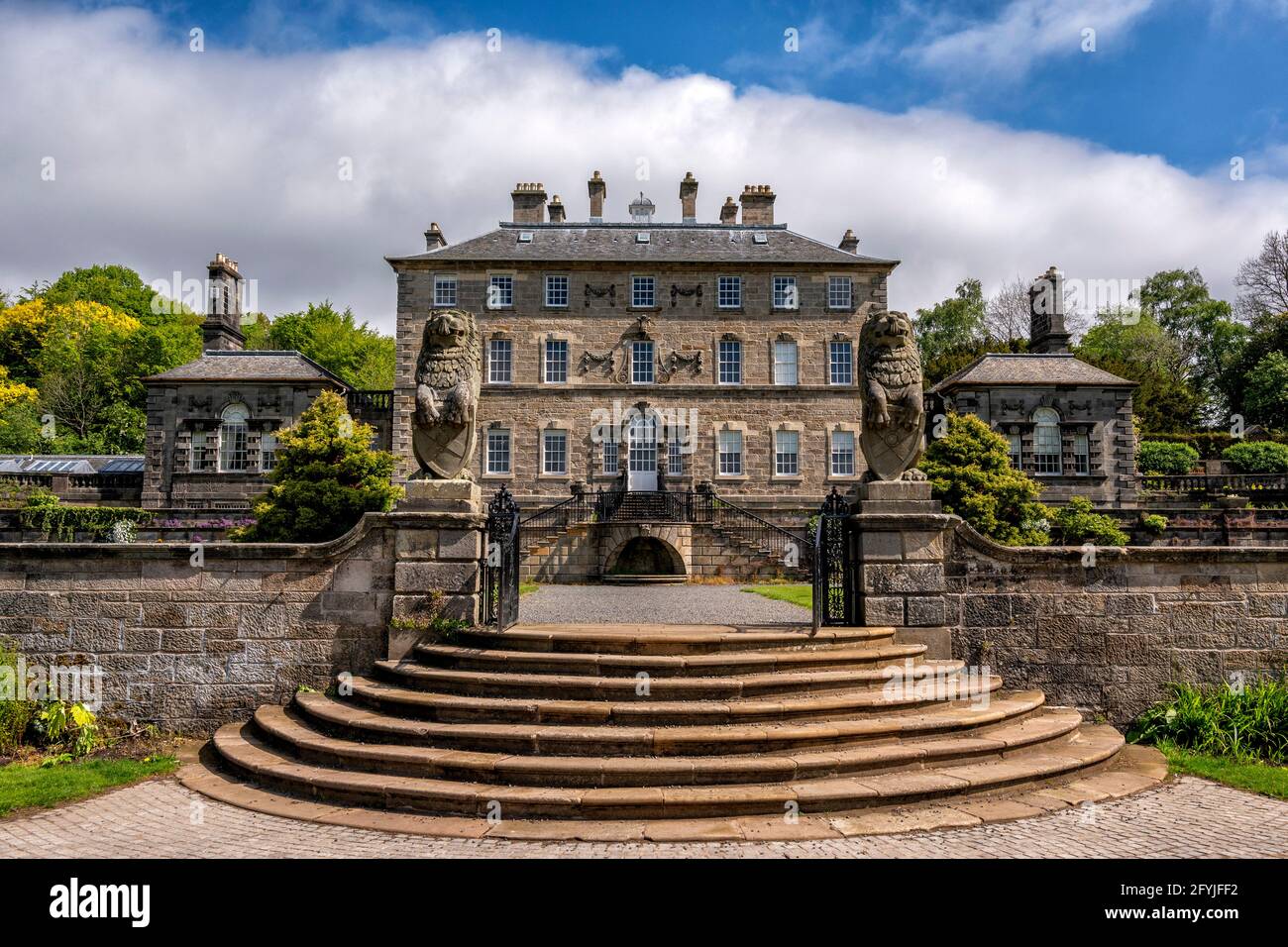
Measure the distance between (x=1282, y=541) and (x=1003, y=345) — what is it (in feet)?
72.4

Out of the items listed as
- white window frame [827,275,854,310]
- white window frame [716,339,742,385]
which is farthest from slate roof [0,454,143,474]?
→ white window frame [827,275,854,310]

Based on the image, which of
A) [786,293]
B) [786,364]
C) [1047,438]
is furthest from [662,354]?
[1047,438]

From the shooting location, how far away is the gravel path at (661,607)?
34.8 ft

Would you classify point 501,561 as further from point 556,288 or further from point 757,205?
point 757,205

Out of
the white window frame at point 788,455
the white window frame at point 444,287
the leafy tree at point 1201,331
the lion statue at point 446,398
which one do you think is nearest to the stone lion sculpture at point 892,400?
the lion statue at point 446,398

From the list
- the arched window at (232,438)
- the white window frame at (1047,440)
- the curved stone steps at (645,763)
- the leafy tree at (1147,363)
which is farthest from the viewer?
the leafy tree at (1147,363)

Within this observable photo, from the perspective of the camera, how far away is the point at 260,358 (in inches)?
1289

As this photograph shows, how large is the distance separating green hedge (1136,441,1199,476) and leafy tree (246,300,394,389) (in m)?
44.8

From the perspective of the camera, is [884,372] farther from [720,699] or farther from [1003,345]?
[1003,345]

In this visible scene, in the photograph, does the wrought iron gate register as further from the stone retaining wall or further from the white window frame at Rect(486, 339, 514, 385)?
the white window frame at Rect(486, 339, 514, 385)

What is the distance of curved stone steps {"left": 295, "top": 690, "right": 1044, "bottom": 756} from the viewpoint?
6293mm

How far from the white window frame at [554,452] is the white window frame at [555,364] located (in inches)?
80.4

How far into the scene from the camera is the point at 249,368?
106 ft

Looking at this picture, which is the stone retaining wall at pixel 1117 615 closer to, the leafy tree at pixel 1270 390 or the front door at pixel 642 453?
the front door at pixel 642 453
